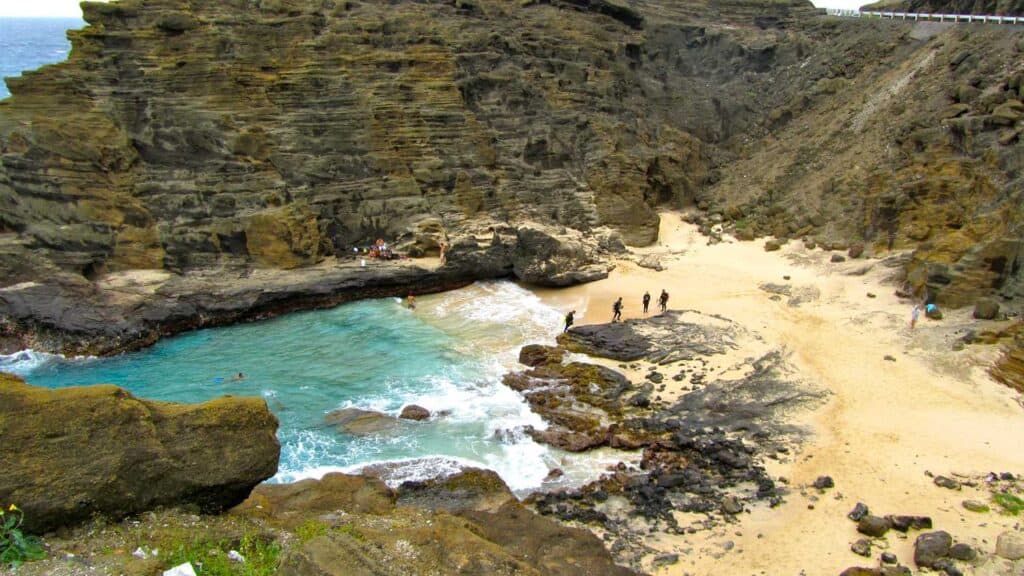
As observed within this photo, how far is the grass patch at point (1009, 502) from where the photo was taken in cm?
1489

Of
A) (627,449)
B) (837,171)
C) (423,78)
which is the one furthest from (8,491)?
(837,171)

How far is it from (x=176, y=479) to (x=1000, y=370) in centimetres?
2168

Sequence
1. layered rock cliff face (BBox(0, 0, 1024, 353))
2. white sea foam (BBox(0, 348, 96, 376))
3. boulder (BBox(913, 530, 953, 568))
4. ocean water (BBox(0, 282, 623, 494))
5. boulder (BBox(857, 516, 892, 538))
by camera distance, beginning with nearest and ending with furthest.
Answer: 1. boulder (BBox(913, 530, 953, 568))
2. boulder (BBox(857, 516, 892, 538))
3. ocean water (BBox(0, 282, 623, 494))
4. white sea foam (BBox(0, 348, 96, 376))
5. layered rock cliff face (BBox(0, 0, 1024, 353))

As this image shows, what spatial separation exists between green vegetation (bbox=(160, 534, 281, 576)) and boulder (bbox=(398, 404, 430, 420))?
459 inches

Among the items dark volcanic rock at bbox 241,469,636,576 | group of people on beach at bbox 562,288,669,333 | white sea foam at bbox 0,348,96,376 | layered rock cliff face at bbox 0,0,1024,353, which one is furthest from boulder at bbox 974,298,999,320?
white sea foam at bbox 0,348,96,376

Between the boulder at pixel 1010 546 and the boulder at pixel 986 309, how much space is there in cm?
1199

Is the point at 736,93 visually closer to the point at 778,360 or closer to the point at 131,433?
the point at 778,360

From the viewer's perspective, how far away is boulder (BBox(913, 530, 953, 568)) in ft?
44.3

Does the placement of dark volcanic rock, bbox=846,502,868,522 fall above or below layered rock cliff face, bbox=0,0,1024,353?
below

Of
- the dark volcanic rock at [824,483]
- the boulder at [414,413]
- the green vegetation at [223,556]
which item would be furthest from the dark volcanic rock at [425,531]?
the dark volcanic rock at [824,483]

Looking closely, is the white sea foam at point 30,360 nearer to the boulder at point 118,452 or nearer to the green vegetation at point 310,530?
the boulder at point 118,452

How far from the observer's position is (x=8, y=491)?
27.5 ft

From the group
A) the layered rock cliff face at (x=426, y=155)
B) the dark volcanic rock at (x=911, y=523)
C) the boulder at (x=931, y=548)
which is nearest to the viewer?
the boulder at (x=931, y=548)

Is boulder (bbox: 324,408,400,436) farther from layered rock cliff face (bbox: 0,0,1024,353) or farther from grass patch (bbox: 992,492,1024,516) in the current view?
grass patch (bbox: 992,492,1024,516)
